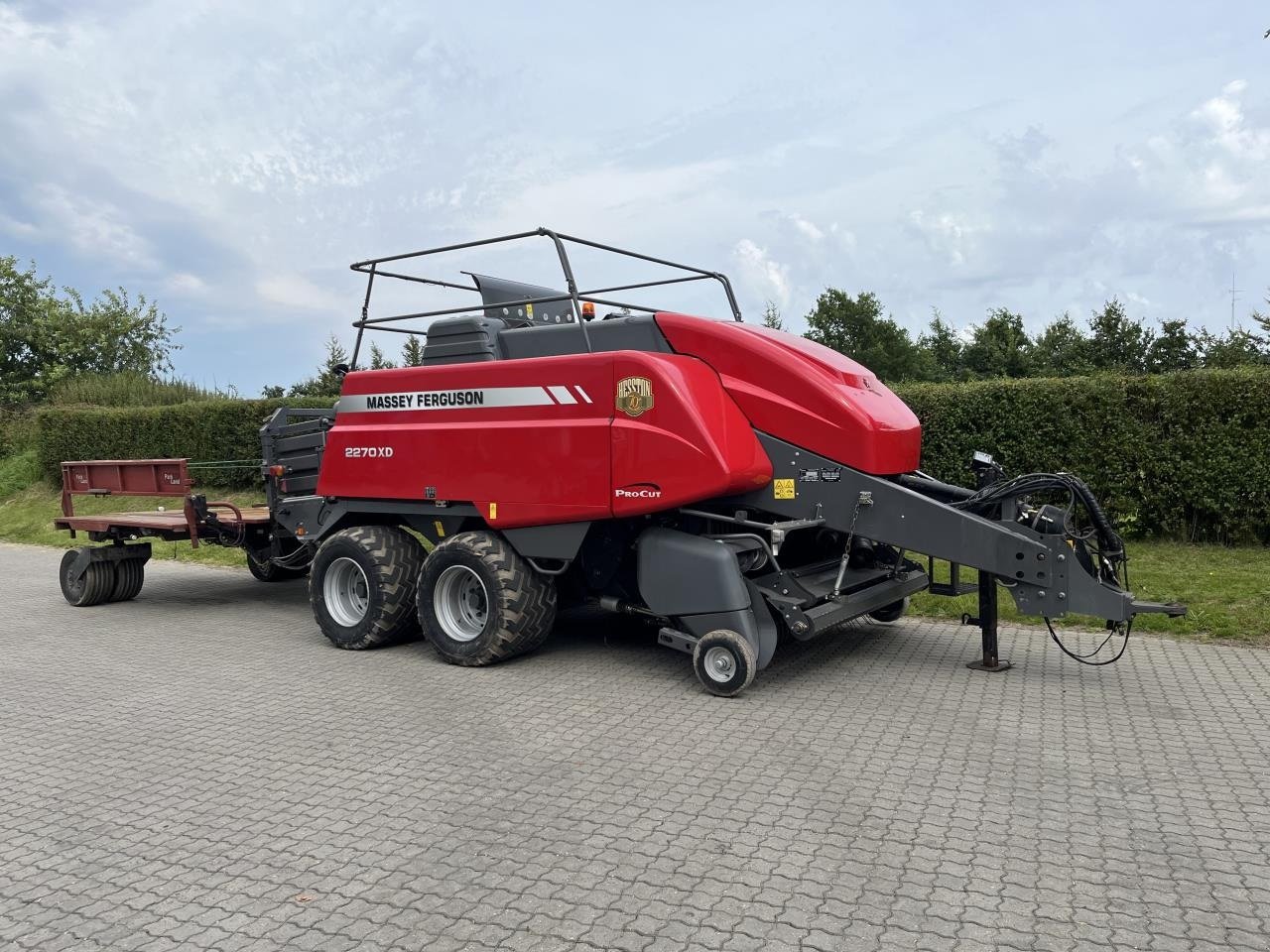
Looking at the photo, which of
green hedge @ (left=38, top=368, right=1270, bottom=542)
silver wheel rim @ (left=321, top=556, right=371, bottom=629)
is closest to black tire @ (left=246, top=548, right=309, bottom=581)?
silver wheel rim @ (left=321, top=556, right=371, bottom=629)

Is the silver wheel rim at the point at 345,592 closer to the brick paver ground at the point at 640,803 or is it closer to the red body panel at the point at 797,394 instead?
the brick paver ground at the point at 640,803

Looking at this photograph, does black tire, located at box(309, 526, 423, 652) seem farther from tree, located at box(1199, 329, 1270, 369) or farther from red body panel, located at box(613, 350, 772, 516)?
tree, located at box(1199, 329, 1270, 369)

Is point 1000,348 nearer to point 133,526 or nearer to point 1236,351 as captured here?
point 1236,351

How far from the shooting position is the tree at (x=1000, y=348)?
121ft

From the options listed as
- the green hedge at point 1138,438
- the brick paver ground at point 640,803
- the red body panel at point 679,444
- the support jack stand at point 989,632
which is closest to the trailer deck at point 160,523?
the brick paver ground at point 640,803

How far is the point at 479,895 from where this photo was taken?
3.52m

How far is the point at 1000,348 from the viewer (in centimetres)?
3825

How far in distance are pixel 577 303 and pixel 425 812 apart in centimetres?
342

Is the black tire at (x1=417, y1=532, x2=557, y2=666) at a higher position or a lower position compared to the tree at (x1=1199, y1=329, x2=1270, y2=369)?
lower

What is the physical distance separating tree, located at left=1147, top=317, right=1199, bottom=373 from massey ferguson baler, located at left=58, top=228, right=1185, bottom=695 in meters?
26.0

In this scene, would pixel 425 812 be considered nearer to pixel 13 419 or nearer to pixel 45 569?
pixel 45 569

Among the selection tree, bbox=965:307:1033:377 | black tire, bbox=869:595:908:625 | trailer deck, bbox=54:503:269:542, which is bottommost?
black tire, bbox=869:595:908:625

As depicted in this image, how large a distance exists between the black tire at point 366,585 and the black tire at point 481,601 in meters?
0.38

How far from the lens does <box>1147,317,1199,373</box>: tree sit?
96.4 ft
